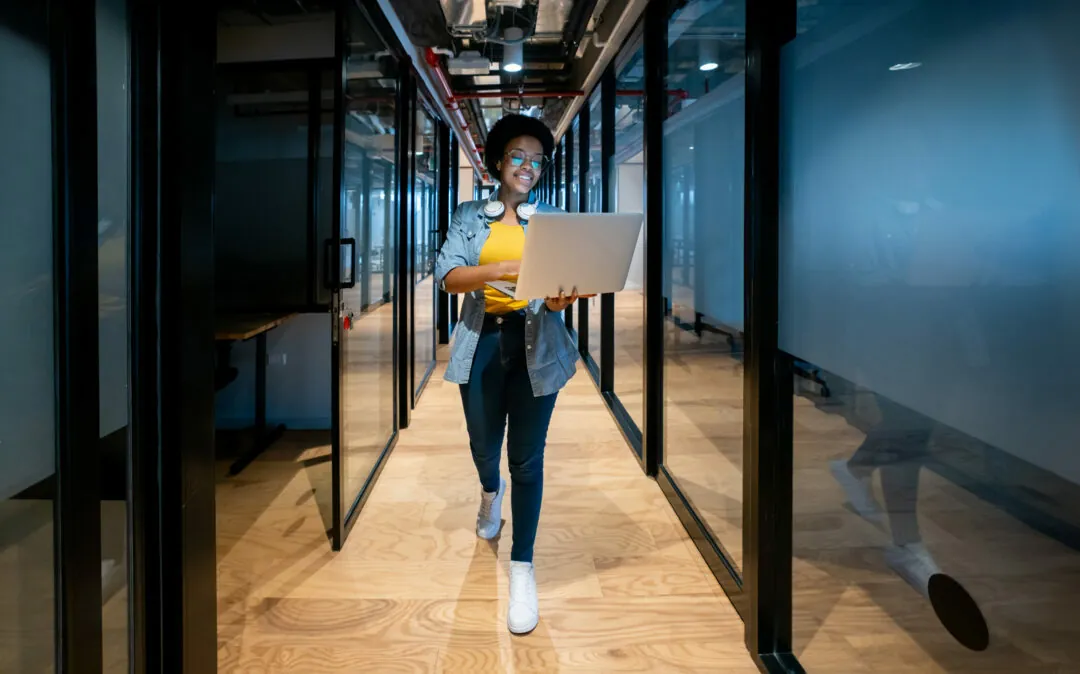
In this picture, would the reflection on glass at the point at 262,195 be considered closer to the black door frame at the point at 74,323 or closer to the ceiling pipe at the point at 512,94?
the ceiling pipe at the point at 512,94

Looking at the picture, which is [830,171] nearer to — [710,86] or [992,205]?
[992,205]

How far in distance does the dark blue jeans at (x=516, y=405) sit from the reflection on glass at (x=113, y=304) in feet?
3.41

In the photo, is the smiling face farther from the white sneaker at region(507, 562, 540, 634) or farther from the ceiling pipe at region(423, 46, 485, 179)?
the ceiling pipe at region(423, 46, 485, 179)

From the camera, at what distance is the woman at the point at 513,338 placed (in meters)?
1.92

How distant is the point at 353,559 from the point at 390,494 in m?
0.62

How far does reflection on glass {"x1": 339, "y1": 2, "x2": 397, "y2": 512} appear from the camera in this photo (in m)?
2.60

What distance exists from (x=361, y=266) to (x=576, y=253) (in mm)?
1879

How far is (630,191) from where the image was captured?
3.65 meters

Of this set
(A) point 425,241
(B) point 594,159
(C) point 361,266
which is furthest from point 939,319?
(A) point 425,241

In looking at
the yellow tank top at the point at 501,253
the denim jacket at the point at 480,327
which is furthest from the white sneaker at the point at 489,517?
the yellow tank top at the point at 501,253

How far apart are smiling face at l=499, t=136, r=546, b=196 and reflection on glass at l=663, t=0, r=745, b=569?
0.68 meters

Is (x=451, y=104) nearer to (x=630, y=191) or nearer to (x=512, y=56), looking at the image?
(x=512, y=56)

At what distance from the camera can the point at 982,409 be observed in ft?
3.13

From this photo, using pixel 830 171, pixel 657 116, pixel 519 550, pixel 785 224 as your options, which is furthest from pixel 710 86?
pixel 519 550
